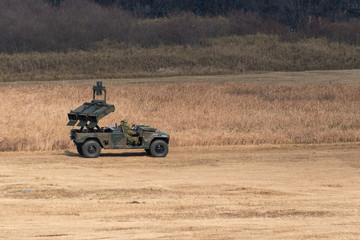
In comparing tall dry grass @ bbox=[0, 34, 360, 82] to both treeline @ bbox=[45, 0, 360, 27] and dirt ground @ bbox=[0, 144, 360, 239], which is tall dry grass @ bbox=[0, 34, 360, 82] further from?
dirt ground @ bbox=[0, 144, 360, 239]

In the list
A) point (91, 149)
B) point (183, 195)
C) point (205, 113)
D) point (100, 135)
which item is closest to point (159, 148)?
point (100, 135)

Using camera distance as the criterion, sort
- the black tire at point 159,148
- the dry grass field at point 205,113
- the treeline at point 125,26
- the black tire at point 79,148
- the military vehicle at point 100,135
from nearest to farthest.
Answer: the military vehicle at point 100,135 < the black tire at point 79,148 < the black tire at point 159,148 < the dry grass field at point 205,113 < the treeline at point 125,26

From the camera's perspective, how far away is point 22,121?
63.9ft

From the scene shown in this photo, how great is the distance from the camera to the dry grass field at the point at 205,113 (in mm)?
18656

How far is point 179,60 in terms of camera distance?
52969 mm

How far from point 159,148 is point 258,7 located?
6025cm

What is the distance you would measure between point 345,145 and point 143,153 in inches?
250

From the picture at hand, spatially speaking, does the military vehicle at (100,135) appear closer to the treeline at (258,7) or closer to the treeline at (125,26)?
the treeline at (125,26)

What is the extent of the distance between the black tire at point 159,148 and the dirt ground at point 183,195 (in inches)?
8.9

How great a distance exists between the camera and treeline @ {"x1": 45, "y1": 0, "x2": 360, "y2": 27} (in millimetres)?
70625

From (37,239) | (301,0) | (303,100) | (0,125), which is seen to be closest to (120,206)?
(37,239)

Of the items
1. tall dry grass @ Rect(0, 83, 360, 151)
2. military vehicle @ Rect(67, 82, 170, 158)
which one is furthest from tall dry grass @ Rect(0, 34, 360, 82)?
military vehicle @ Rect(67, 82, 170, 158)

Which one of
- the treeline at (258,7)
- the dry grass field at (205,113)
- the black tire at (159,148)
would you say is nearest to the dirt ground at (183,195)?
the black tire at (159,148)

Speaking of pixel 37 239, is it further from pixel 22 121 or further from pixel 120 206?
pixel 22 121
